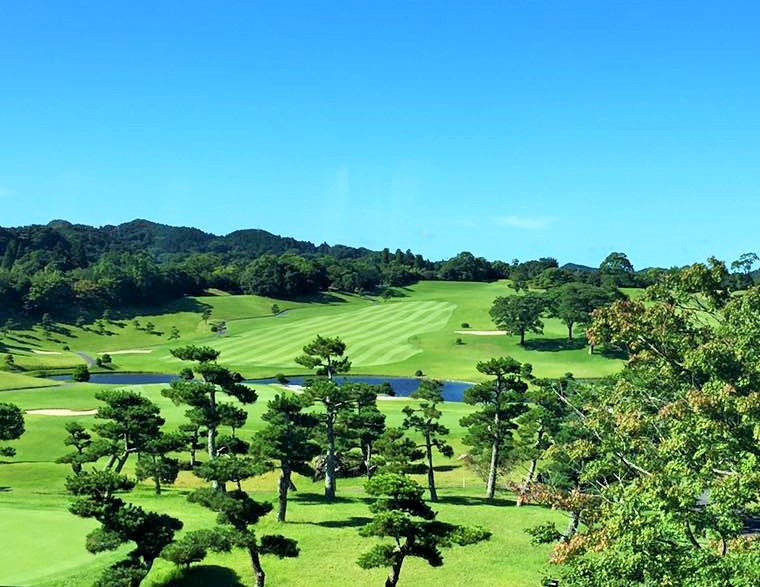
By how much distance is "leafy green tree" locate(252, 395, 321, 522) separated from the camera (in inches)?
1233

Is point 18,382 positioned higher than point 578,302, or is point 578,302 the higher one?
point 578,302

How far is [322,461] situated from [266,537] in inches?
949

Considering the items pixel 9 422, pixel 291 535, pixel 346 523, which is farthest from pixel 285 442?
pixel 9 422

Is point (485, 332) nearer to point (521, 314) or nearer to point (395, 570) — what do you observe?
point (521, 314)

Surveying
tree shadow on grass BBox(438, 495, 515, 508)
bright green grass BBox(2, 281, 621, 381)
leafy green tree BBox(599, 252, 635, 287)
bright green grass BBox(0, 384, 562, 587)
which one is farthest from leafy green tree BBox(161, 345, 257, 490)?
leafy green tree BBox(599, 252, 635, 287)

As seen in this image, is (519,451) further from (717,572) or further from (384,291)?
(384,291)

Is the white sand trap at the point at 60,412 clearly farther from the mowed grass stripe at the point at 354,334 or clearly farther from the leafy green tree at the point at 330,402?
the mowed grass stripe at the point at 354,334

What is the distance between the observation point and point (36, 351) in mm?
109000

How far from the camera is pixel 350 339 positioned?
116 meters

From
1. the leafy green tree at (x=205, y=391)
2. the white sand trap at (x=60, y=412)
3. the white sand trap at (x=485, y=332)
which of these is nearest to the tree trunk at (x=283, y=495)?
the leafy green tree at (x=205, y=391)

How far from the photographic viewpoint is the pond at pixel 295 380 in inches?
3319

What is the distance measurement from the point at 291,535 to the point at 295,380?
5919cm

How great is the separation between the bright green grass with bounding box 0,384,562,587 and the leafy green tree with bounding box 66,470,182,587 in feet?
6.52

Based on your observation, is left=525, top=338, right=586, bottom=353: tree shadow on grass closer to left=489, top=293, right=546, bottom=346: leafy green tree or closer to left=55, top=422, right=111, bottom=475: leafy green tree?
left=489, top=293, right=546, bottom=346: leafy green tree
